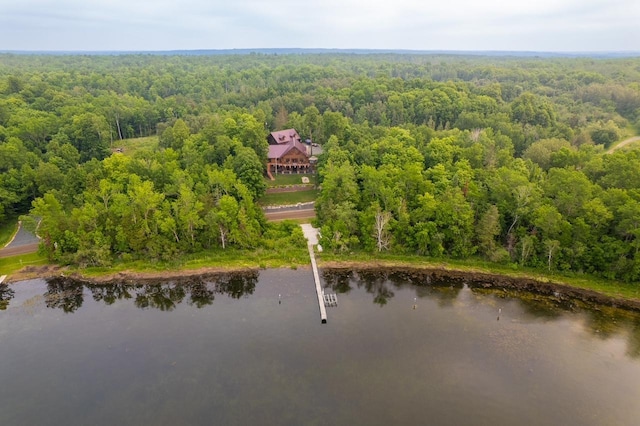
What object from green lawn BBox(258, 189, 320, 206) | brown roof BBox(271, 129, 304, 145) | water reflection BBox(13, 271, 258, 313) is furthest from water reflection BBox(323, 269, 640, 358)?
brown roof BBox(271, 129, 304, 145)

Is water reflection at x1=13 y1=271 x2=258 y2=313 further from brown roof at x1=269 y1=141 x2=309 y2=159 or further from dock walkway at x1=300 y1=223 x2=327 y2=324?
brown roof at x1=269 y1=141 x2=309 y2=159

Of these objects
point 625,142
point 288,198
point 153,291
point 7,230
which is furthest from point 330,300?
point 625,142

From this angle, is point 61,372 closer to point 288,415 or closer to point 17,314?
point 17,314

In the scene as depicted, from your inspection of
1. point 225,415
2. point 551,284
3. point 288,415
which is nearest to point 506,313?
point 551,284

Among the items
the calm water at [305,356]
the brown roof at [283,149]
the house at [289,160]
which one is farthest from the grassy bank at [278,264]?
the brown roof at [283,149]

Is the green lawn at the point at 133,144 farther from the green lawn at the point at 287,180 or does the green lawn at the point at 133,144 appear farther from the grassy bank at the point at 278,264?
the grassy bank at the point at 278,264
